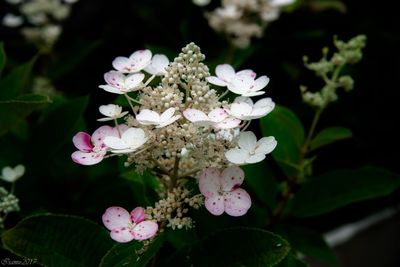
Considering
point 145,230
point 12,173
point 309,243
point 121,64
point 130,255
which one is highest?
point 121,64

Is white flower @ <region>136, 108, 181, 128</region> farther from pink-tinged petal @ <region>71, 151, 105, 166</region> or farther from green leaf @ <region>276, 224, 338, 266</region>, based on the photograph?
green leaf @ <region>276, 224, 338, 266</region>

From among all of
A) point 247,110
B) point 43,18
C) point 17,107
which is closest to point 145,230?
point 247,110

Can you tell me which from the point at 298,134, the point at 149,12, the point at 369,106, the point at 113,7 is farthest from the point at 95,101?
the point at 369,106

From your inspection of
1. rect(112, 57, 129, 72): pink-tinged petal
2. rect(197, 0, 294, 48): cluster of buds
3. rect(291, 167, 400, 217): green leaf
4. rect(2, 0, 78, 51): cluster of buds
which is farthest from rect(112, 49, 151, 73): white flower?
rect(2, 0, 78, 51): cluster of buds

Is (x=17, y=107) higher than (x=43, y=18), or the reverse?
(x=17, y=107)

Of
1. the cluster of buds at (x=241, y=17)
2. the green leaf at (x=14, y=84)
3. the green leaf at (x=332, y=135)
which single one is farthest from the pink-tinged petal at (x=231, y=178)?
the cluster of buds at (x=241, y=17)

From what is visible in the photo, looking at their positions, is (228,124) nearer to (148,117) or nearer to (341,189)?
(148,117)

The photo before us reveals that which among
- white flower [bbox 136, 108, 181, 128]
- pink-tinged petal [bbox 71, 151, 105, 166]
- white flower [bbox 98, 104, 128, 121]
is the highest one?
white flower [bbox 136, 108, 181, 128]

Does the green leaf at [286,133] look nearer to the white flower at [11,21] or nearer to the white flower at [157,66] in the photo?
the white flower at [157,66]
